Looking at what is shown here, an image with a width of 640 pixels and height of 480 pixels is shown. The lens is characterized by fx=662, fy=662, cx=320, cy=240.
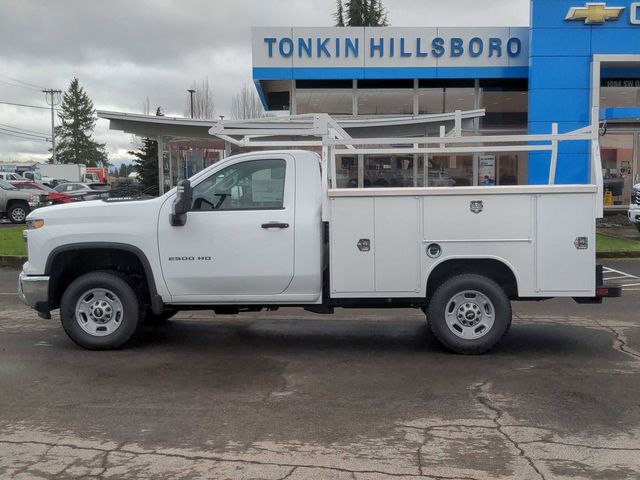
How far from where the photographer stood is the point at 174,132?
20.3 meters

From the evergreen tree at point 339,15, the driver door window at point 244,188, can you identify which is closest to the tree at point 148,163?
the evergreen tree at point 339,15

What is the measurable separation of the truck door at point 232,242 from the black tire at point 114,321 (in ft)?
1.56

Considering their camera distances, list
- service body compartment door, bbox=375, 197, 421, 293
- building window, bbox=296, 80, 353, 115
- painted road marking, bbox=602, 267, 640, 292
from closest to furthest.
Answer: service body compartment door, bbox=375, 197, 421, 293, painted road marking, bbox=602, 267, 640, 292, building window, bbox=296, 80, 353, 115

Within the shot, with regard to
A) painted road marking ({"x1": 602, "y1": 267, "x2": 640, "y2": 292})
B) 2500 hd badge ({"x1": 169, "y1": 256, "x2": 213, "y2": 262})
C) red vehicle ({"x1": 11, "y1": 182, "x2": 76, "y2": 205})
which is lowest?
painted road marking ({"x1": 602, "y1": 267, "x2": 640, "y2": 292})

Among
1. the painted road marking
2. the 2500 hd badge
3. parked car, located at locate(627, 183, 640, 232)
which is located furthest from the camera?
parked car, located at locate(627, 183, 640, 232)

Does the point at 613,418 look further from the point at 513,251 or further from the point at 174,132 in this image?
the point at 174,132

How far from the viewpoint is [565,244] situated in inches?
257

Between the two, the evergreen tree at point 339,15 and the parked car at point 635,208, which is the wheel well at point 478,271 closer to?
the parked car at point 635,208

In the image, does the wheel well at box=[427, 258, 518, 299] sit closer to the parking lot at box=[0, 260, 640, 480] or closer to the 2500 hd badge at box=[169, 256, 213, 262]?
the parking lot at box=[0, 260, 640, 480]

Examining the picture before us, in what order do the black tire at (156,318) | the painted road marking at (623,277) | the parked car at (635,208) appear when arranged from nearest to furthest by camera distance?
the black tire at (156,318)
the painted road marking at (623,277)
the parked car at (635,208)

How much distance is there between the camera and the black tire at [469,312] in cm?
661

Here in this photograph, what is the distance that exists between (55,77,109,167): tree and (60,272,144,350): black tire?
97339 millimetres

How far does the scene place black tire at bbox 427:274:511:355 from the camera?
6609 millimetres

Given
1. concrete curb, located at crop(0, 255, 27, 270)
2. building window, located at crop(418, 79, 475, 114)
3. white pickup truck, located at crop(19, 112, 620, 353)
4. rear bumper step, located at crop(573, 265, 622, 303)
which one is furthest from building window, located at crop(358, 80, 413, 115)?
rear bumper step, located at crop(573, 265, 622, 303)
